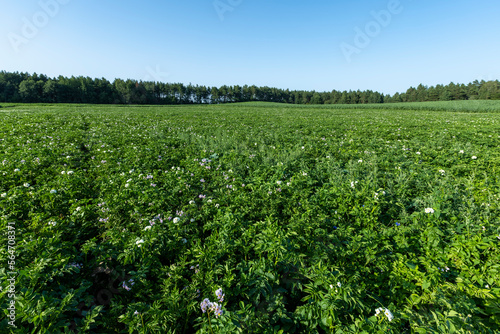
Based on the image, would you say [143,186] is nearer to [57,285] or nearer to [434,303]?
[57,285]

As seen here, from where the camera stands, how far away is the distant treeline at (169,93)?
7300 centimetres

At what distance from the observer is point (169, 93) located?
107750 mm

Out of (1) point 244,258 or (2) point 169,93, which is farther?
(2) point 169,93

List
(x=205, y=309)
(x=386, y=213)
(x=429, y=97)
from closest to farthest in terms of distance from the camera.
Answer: (x=205, y=309) < (x=386, y=213) < (x=429, y=97)

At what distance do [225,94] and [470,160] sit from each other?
12640 centimetres

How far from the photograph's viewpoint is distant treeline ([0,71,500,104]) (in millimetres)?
73000

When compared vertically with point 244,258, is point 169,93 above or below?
above

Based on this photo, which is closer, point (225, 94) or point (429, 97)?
point (429, 97)

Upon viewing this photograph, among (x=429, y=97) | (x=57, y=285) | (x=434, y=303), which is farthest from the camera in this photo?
(x=429, y=97)

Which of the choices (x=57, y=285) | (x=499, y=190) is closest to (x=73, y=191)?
(x=57, y=285)

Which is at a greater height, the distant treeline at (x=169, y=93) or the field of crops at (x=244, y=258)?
the distant treeline at (x=169, y=93)

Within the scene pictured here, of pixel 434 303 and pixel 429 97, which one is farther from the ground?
pixel 429 97

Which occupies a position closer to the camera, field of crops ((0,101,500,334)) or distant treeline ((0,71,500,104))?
field of crops ((0,101,500,334))

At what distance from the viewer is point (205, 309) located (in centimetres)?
205
